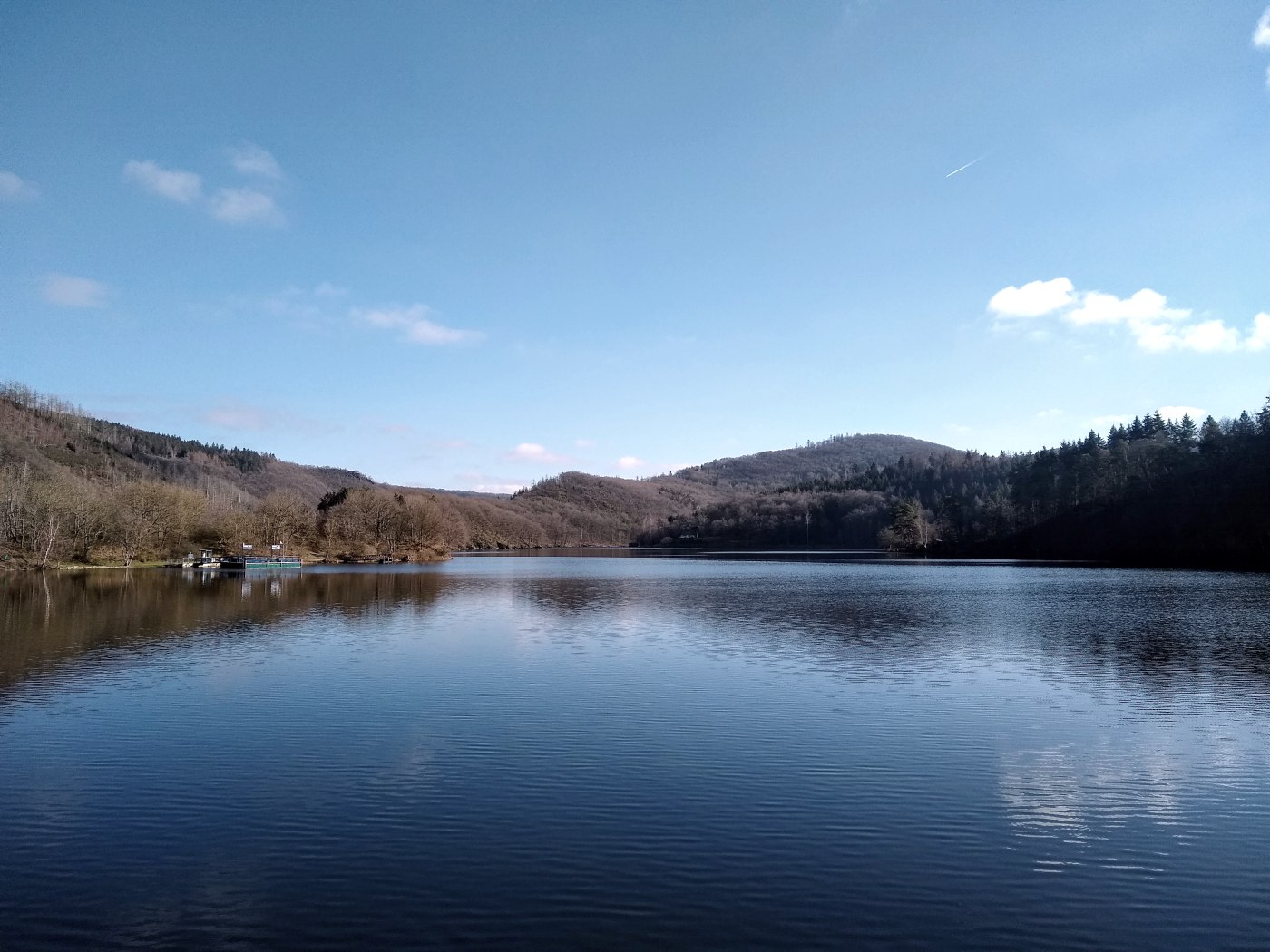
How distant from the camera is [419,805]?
1154 centimetres

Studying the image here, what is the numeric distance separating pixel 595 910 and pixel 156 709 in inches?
534

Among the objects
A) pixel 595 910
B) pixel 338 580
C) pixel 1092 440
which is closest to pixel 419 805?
pixel 595 910

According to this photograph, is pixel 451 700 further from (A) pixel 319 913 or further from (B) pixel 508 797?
(A) pixel 319 913

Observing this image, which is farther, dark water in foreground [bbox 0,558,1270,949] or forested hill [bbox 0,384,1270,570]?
forested hill [bbox 0,384,1270,570]

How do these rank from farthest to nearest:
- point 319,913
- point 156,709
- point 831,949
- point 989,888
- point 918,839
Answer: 1. point 156,709
2. point 918,839
3. point 989,888
4. point 319,913
5. point 831,949

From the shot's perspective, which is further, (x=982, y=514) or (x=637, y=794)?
(x=982, y=514)

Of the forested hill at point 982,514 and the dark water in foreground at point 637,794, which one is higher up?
the forested hill at point 982,514

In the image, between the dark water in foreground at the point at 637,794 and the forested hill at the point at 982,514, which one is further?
the forested hill at the point at 982,514

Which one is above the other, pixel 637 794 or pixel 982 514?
pixel 982 514

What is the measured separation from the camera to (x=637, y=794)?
12.0m

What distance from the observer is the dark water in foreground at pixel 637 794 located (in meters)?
8.16

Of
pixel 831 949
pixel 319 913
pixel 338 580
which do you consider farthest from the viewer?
pixel 338 580

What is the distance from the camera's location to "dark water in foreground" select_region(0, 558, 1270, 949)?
8156mm

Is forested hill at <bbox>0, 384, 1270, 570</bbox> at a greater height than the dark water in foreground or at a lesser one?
greater
